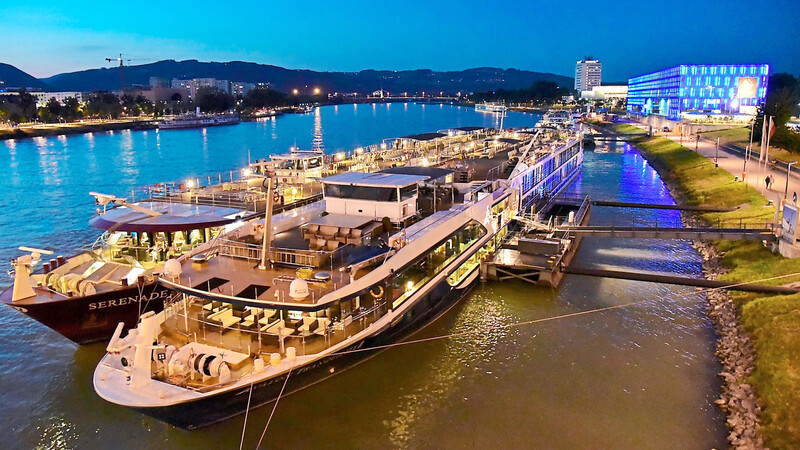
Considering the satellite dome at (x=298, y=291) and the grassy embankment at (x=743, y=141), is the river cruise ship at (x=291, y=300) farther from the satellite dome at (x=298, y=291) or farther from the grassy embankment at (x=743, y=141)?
Answer: the grassy embankment at (x=743, y=141)

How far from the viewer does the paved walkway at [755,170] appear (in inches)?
1410

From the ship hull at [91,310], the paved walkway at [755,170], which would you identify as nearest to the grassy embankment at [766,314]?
the paved walkway at [755,170]

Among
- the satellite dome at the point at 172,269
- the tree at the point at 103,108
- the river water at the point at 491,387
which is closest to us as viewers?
the river water at the point at 491,387

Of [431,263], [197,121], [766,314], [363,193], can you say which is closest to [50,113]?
[197,121]

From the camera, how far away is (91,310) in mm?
18328

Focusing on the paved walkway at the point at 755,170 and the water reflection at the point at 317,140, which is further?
the water reflection at the point at 317,140

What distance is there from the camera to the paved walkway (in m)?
35.8

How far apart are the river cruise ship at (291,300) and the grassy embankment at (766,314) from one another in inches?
417

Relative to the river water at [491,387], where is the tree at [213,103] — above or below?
above

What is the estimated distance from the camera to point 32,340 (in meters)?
20.0

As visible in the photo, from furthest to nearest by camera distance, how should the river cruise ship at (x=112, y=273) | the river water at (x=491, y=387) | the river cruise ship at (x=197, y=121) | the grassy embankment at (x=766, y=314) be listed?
the river cruise ship at (x=197, y=121) < the river cruise ship at (x=112, y=273) < the river water at (x=491, y=387) < the grassy embankment at (x=766, y=314)

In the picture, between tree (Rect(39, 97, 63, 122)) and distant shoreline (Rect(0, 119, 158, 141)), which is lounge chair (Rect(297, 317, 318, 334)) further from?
tree (Rect(39, 97, 63, 122))

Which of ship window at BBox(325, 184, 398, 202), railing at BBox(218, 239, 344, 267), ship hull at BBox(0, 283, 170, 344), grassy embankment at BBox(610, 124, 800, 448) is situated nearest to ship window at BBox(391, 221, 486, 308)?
railing at BBox(218, 239, 344, 267)

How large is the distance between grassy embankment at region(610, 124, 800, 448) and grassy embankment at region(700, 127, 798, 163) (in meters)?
12.1
